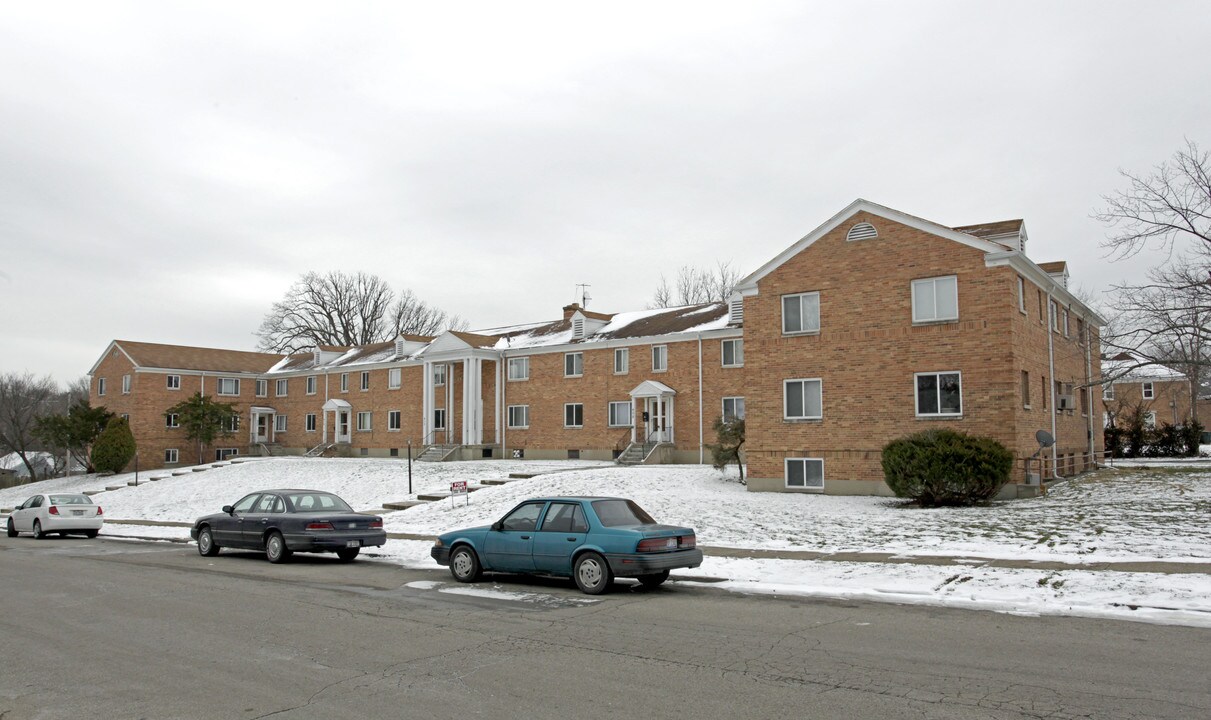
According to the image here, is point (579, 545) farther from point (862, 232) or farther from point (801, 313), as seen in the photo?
point (862, 232)

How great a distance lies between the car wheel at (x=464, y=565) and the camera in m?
14.3

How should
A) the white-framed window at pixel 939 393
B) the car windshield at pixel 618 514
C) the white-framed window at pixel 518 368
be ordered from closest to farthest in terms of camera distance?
1. the car windshield at pixel 618 514
2. the white-framed window at pixel 939 393
3. the white-framed window at pixel 518 368

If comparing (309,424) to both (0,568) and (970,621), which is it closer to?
(0,568)

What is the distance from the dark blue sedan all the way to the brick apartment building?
518 inches

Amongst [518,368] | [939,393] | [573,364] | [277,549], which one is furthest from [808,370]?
[518,368]

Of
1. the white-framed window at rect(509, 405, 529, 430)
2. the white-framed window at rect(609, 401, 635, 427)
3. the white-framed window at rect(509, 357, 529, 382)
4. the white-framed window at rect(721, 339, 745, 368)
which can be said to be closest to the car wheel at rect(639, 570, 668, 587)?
the white-framed window at rect(721, 339, 745, 368)

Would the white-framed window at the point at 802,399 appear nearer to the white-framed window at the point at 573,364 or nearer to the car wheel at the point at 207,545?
the car wheel at the point at 207,545

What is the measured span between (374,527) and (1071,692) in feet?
45.4

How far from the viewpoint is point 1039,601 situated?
1125cm

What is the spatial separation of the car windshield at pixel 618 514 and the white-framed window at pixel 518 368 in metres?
31.9

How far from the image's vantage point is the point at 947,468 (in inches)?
842

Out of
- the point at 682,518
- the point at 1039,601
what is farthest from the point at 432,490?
the point at 1039,601

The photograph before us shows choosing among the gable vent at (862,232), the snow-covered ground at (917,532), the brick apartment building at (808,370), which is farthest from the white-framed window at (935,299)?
the snow-covered ground at (917,532)

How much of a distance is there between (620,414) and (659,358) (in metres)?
3.24
